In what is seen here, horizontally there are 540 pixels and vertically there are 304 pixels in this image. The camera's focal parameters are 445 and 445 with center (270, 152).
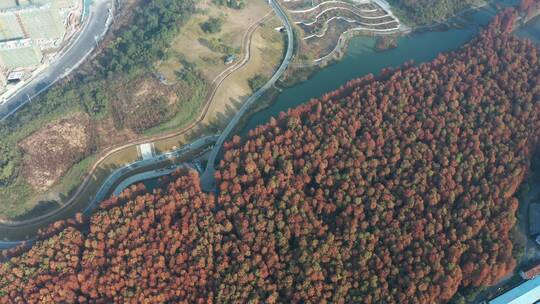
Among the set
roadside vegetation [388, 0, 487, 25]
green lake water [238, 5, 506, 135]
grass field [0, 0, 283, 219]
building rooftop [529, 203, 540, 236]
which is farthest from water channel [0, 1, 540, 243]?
building rooftop [529, 203, 540, 236]

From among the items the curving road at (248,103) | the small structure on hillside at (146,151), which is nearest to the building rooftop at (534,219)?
the curving road at (248,103)

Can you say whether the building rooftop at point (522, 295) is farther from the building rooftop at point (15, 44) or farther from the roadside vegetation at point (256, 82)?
the building rooftop at point (15, 44)

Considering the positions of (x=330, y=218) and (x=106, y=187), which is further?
(x=106, y=187)

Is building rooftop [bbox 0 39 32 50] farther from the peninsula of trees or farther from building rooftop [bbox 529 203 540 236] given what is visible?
building rooftop [bbox 529 203 540 236]

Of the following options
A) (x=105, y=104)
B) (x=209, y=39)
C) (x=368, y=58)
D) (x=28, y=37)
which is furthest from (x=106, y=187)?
(x=368, y=58)

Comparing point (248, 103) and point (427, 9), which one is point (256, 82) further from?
point (427, 9)

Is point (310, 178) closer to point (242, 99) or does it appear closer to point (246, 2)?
point (242, 99)

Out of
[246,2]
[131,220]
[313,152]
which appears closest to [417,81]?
[313,152]
